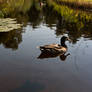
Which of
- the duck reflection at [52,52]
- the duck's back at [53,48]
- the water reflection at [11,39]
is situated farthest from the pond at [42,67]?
the duck's back at [53,48]

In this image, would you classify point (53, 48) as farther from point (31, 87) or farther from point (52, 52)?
point (31, 87)

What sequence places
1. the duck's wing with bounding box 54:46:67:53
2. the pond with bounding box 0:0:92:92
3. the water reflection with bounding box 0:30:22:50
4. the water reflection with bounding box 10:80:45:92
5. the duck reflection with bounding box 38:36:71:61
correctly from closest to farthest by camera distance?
the water reflection with bounding box 10:80:45:92, the pond with bounding box 0:0:92:92, the duck reflection with bounding box 38:36:71:61, the duck's wing with bounding box 54:46:67:53, the water reflection with bounding box 0:30:22:50

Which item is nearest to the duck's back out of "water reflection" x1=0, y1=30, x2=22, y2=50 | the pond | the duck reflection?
the duck reflection

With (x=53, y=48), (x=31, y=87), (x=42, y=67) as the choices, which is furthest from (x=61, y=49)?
(x=31, y=87)

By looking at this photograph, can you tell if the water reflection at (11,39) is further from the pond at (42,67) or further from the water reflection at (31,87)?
the water reflection at (31,87)

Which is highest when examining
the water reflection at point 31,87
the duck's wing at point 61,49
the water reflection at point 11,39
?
the water reflection at point 31,87

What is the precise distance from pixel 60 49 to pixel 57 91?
368 cm

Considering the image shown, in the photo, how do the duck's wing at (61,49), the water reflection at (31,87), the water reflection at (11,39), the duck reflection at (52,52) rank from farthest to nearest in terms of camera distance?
the water reflection at (11,39) < the duck's wing at (61,49) < the duck reflection at (52,52) < the water reflection at (31,87)

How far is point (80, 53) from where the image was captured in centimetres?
887

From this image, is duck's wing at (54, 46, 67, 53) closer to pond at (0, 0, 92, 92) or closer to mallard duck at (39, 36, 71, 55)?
mallard duck at (39, 36, 71, 55)

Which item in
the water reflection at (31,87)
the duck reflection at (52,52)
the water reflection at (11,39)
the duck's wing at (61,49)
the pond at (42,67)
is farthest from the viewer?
the water reflection at (11,39)

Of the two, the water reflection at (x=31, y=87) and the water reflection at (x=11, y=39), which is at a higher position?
the water reflection at (x=31, y=87)

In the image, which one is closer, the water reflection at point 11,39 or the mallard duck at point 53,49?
the mallard duck at point 53,49

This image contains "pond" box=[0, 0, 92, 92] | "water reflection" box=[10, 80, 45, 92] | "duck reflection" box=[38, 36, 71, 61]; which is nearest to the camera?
"water reflection" box=[10, 80, 45, 92]
